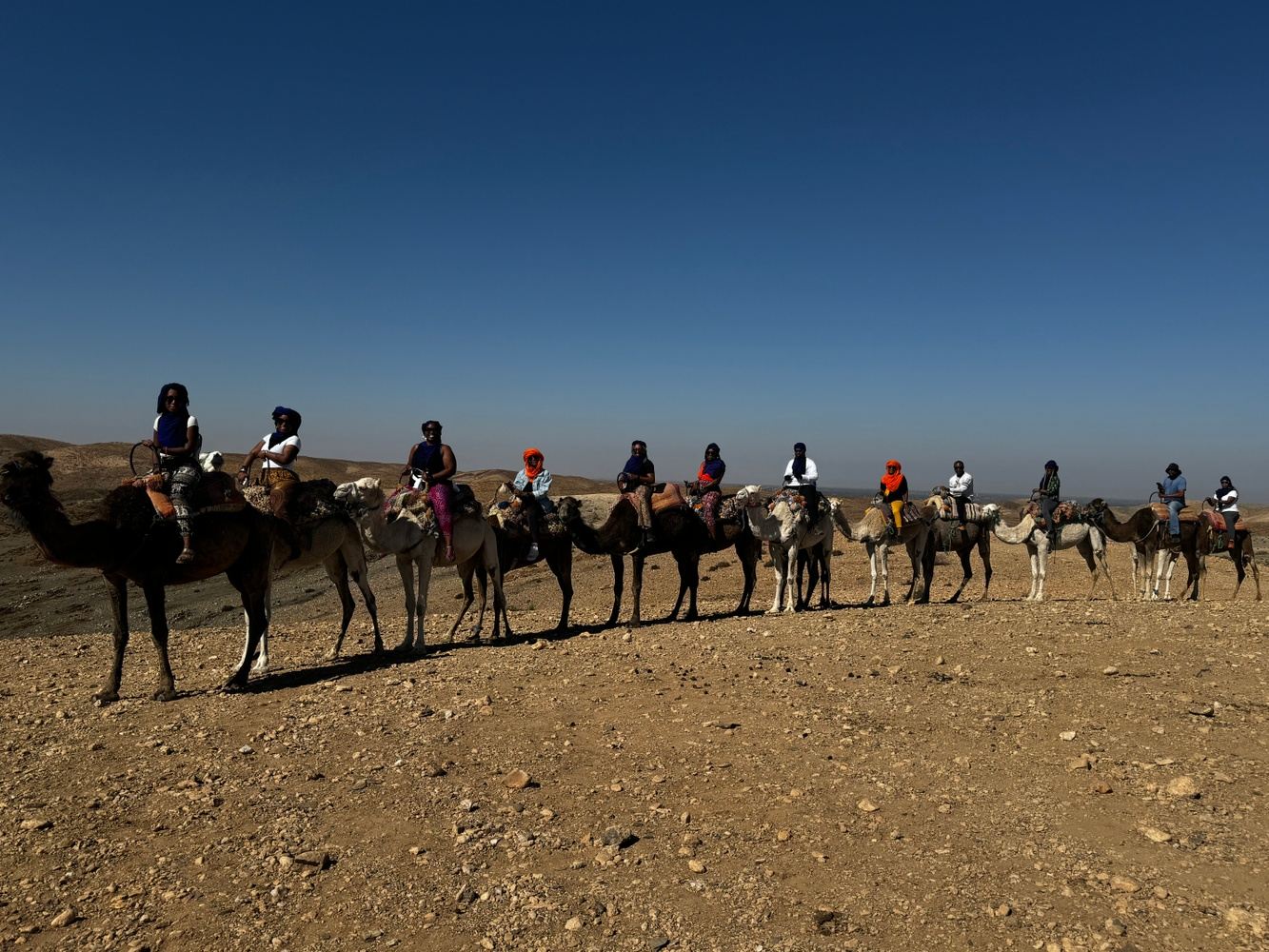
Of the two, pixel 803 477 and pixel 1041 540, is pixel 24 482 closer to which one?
pixel 803 477

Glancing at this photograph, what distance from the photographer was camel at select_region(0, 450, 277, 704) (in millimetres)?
8055

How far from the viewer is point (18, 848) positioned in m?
5.41

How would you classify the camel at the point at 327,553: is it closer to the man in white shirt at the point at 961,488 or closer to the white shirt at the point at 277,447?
the white shirt at the point at 277,447

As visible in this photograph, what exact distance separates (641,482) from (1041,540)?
31.2ft

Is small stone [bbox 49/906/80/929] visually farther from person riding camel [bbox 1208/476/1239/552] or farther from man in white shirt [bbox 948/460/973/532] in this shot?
person riding camel [bbox 1208/476/1239/552]

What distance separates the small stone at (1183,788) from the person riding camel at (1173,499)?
1381 centimetres

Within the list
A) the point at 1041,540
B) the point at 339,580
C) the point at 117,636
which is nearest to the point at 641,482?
the point at 339,580

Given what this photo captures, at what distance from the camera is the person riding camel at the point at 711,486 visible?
14.6m

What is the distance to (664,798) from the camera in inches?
242

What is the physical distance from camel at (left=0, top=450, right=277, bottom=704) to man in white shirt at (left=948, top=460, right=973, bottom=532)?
45.7ft

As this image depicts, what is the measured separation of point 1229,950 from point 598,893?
334 centimetres

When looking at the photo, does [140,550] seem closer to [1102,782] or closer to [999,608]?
[1102,782]

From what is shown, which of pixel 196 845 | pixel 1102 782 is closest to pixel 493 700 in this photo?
pixel 196 845

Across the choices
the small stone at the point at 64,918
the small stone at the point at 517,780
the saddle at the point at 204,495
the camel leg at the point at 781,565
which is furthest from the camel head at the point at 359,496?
the camel leg at the point at 781,565
